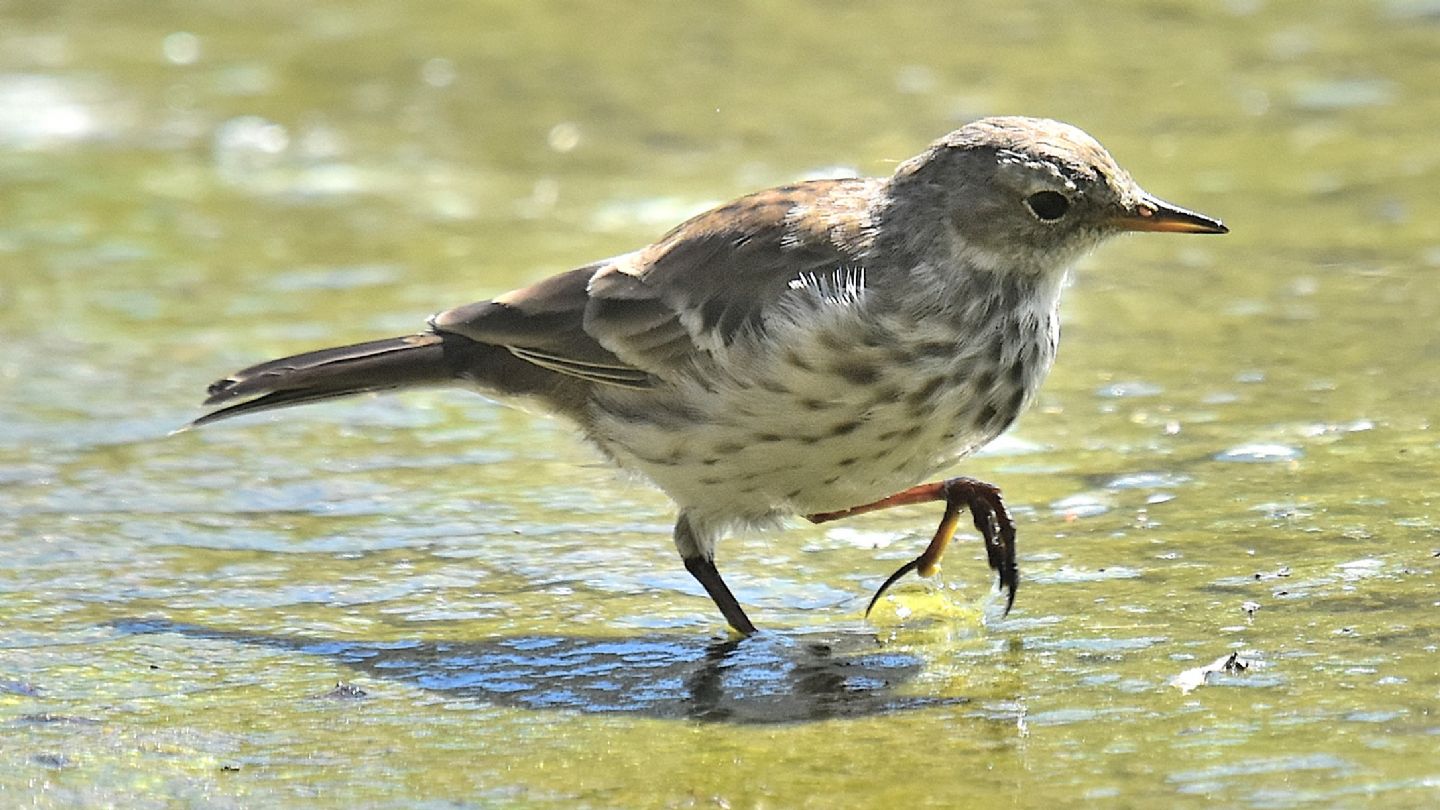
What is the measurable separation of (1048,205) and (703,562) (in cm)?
140

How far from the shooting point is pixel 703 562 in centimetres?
590

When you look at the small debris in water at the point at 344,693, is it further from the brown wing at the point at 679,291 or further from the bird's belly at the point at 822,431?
the brown wing at the point at 679,291

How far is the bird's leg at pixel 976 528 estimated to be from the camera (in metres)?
5.50

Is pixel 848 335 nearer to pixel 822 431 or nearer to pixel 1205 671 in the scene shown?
pixel 822 431

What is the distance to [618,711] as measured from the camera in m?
4.95

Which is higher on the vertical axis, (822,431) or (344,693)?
(822,431)

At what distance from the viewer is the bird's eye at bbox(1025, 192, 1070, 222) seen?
5.74 m

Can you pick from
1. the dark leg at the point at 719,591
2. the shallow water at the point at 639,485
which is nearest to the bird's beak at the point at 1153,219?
the shallow water at the point at 639,485

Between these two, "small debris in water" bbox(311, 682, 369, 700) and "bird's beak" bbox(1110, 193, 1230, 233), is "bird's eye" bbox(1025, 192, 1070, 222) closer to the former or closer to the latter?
"bird's beak" bbox(1110, 193, 1230, 233)

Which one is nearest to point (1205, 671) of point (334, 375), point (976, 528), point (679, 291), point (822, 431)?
point (976, 528)

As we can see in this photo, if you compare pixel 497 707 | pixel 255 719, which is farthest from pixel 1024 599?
pixel 255 719

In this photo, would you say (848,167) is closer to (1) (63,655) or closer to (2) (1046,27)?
(2) (1046,27)

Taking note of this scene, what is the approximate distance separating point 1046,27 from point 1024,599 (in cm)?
685

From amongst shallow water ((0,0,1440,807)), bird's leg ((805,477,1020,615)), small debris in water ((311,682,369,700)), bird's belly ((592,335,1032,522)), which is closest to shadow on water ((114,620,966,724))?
shallow water ((0,0,1440,807))
